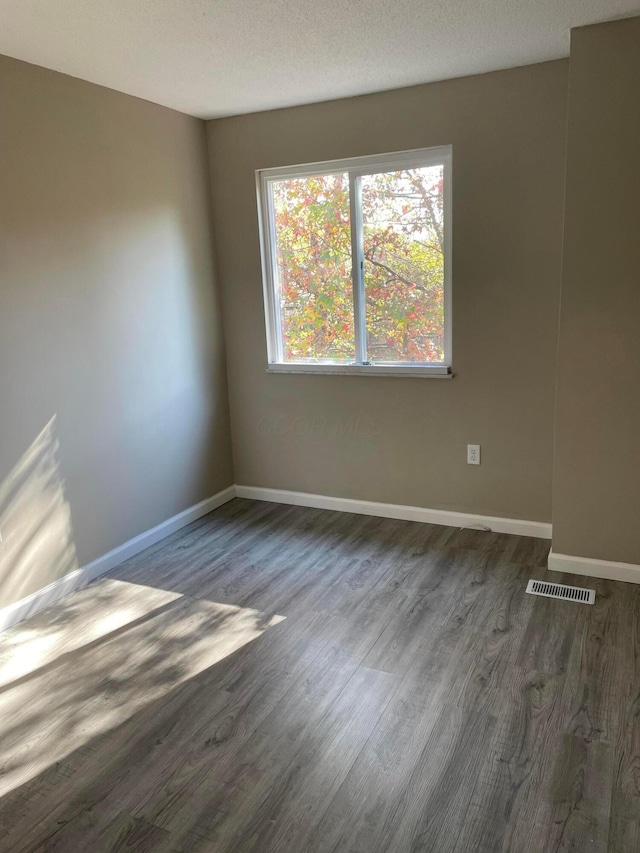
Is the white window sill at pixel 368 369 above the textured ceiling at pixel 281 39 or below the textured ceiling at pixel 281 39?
below

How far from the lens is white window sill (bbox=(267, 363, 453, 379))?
11.7ft

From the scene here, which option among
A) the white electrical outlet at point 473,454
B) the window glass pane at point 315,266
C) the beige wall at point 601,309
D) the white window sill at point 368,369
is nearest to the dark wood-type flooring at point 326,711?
the beige wall at point 601,309

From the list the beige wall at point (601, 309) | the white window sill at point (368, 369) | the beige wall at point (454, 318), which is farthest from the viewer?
the white window sill at point (368, 369)

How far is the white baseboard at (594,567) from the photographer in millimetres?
2951

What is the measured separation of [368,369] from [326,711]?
6.77 feet

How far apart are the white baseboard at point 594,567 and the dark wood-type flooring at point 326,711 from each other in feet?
0.20

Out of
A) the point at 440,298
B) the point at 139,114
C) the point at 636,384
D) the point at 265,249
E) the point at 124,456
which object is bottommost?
the point at 124,456

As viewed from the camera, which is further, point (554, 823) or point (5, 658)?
point (5, 658)

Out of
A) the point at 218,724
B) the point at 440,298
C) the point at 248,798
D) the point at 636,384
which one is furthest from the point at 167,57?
the point at 248,798

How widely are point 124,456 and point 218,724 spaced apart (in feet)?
5.57

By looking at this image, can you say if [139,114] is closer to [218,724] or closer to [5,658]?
[5,658]

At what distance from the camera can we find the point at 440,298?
11.6 feet

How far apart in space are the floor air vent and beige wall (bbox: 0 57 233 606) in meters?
2.11

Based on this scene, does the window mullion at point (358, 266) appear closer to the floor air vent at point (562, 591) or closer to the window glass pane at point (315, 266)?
the window glass pane at point (315, 266)
